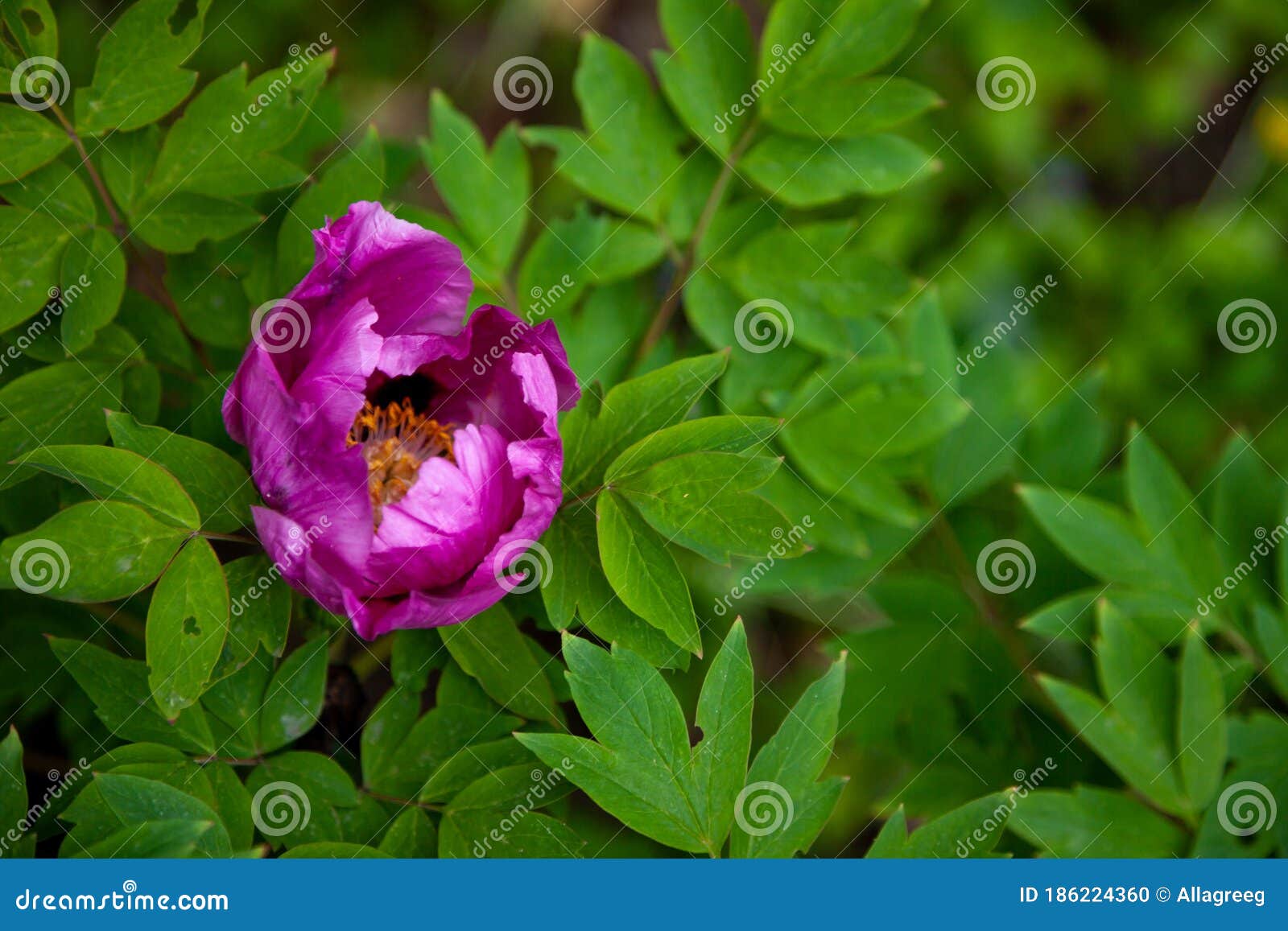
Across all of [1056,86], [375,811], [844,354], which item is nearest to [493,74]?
[1056,86]

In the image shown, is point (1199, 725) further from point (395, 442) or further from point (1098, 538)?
point (395, 442)

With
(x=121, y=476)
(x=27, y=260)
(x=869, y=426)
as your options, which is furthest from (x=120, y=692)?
(x=869, y=426)

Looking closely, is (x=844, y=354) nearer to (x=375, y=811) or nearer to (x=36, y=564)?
(x=375, y=811)

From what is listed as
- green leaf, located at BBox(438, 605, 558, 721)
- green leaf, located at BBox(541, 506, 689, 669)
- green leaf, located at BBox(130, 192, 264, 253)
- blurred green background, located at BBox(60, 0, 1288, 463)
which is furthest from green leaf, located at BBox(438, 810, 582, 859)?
blurred green background, located at BBox(60, 0, 1288, 463)

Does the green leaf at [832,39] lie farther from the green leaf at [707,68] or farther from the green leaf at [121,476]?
the green leaf at [121,476]

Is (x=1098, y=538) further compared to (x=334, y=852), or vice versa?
(x=1098, y=538)
